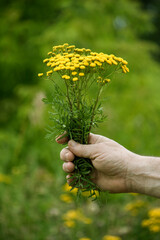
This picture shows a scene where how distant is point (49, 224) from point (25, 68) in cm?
331

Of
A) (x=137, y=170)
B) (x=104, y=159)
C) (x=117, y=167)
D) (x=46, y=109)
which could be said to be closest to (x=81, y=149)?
(x=104, y=159)

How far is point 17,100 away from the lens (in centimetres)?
584

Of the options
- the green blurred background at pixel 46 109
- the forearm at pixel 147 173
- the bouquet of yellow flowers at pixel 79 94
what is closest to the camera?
the bouquet of yellow flowers at pixel 79 94

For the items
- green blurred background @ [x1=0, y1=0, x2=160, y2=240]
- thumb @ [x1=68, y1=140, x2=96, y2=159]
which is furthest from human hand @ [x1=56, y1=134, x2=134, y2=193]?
green blurred background @ [x1=0, y1=0, x2=160, y2=240]

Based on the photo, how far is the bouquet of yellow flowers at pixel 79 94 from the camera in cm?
149

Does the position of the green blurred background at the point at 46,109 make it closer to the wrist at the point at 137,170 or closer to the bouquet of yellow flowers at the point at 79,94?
the wrist at the point at 137,170

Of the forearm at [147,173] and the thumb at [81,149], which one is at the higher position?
the thumb at [81,149]

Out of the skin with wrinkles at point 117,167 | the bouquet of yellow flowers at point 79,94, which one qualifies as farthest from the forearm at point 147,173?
the bouquet of yellow flowers at point 79,94

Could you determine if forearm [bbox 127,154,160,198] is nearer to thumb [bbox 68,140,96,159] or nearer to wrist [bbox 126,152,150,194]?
wrist [bbox 126,152,150,194]

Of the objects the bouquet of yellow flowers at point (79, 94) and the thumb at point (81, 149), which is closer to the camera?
the bouquet of yellow flowers at point (79, 94)

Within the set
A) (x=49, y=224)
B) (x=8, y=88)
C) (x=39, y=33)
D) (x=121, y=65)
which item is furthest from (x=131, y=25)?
(x=121, y=65)

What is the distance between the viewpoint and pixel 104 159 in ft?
5.87

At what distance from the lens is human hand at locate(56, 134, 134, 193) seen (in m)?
1.73

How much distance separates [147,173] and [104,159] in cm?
29
